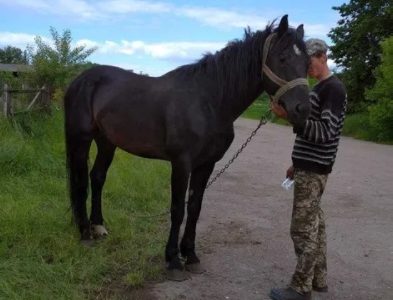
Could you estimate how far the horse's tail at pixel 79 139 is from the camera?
504 cm

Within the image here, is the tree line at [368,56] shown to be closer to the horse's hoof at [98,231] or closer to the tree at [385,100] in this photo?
the tree at [385,100]

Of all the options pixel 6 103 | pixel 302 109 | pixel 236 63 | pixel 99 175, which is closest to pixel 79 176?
pixel 99 175

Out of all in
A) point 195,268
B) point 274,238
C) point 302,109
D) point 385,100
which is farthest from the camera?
point 385,100

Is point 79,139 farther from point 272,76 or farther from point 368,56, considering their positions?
point 368,56

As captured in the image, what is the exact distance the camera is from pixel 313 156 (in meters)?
3.71

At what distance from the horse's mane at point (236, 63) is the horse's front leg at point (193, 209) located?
779 millimetres

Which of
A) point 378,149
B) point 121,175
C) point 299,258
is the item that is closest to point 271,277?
point 299,258

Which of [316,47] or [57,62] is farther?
[57,62]

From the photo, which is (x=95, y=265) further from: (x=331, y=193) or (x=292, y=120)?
(x=331, y=193)

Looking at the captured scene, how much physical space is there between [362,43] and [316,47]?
26521mm

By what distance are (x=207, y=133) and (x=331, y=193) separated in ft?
16.7

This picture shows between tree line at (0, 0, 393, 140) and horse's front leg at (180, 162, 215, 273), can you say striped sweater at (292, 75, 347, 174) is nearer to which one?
horse's front leg at (180, 162, 215, 273)

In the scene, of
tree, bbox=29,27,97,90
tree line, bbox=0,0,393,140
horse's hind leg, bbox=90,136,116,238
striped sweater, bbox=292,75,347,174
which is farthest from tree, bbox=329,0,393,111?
striped sweater, bbox=292,75,347,174

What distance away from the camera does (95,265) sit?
4258 mm
